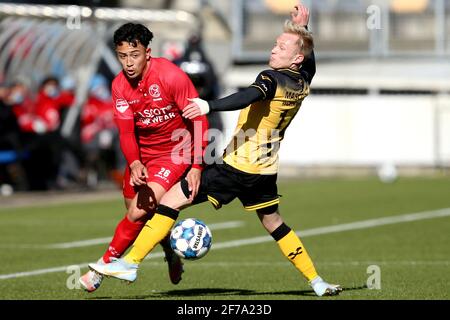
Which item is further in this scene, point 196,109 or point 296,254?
point 296,254

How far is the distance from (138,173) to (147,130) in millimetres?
492

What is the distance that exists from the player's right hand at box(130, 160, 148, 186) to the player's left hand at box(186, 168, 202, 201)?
36cm

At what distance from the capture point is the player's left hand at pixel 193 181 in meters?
9.82

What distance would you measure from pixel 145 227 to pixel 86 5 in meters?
19.4

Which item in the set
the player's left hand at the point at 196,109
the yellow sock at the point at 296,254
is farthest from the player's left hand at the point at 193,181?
the player's left hand at the point at 196,109

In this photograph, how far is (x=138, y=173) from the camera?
9.88 metres

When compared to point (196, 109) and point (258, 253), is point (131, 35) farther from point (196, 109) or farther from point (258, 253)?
point (258, 253)

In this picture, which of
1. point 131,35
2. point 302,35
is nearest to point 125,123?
point 131,35

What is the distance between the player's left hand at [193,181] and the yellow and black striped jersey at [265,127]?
28cm

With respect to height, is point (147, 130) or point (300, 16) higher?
point (300, 16)

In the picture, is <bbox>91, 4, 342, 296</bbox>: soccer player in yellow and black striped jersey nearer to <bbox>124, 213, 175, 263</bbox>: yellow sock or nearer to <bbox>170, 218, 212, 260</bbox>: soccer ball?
<bbox>124, 213, 175, 263</bbox>: yellow sock

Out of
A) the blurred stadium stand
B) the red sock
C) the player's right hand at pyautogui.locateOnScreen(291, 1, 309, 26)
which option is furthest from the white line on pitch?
the blurred stadium stand

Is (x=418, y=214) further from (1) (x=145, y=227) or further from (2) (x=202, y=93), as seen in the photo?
(1) (x=145, y=227)

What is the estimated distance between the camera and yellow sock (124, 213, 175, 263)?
9695 millimetres
